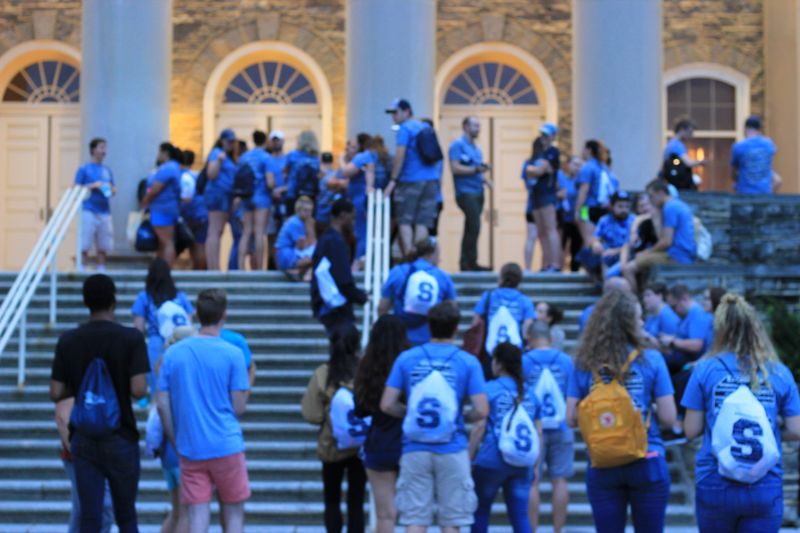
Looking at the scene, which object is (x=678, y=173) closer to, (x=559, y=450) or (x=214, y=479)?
(x=559, y=450)

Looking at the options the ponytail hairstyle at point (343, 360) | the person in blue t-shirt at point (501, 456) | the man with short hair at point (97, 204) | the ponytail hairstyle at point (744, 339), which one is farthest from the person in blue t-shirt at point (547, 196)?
the ponytail hairstyle at point (744, 339)

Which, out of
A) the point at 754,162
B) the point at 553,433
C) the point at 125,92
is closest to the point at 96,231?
the point at 125,92

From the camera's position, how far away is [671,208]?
1355 cm

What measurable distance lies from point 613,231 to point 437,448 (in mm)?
6860

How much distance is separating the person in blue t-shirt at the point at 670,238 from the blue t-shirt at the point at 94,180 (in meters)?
5.81

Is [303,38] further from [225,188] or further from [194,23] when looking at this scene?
[225,188]

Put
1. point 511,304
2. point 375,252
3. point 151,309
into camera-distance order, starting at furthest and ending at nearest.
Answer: point 375,252, point 151,309, point 511,304

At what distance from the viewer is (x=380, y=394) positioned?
8.70m

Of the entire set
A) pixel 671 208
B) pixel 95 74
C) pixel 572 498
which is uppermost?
pixel 95 74

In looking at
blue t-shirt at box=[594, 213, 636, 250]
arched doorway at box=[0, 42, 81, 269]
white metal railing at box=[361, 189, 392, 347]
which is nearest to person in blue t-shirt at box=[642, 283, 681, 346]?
white metal railing at box=[361, 189, 392, 347]

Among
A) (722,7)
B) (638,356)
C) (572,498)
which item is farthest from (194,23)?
(638,356)

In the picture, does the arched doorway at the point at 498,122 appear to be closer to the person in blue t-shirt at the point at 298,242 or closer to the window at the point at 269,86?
the window at the point at 269,86

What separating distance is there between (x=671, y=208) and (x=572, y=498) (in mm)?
3213

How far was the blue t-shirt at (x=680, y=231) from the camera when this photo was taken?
13602 millimetres
